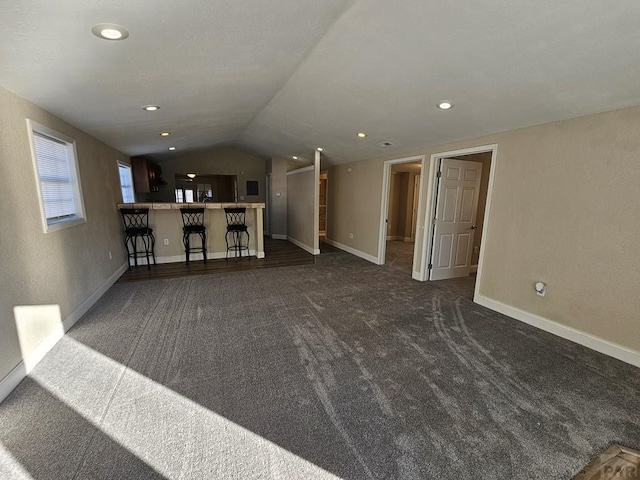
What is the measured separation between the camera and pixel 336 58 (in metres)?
2.63

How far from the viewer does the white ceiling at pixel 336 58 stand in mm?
1651

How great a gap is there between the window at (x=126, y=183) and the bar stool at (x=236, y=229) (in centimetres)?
212

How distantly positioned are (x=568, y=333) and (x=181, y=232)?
6284mm

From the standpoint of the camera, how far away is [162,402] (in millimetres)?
1986

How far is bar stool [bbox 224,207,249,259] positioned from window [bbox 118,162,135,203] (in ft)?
6.95

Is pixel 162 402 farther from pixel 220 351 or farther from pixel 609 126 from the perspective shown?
pixel 609 126

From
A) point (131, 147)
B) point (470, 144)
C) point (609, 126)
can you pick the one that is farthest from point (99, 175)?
point (609, 126)

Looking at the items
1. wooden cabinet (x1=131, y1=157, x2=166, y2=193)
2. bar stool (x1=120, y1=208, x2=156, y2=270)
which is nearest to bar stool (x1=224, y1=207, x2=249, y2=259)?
bar stool (x1=120, y1=208, x2=156, y2=270)

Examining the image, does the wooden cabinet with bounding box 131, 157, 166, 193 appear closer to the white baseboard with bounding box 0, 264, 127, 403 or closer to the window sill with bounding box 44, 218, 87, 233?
the window sill with bounding box 44, 218, 87, 233

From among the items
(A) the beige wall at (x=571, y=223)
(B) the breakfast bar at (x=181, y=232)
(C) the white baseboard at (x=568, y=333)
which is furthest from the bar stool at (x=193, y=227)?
(C) the white baseboard at (x=568, y=333)

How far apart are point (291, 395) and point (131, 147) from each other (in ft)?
17.8

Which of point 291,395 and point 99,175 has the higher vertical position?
point 99,175

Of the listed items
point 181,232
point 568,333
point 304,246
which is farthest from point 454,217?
point 181,232

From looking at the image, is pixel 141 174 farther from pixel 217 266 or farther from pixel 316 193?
pixel 316 193
